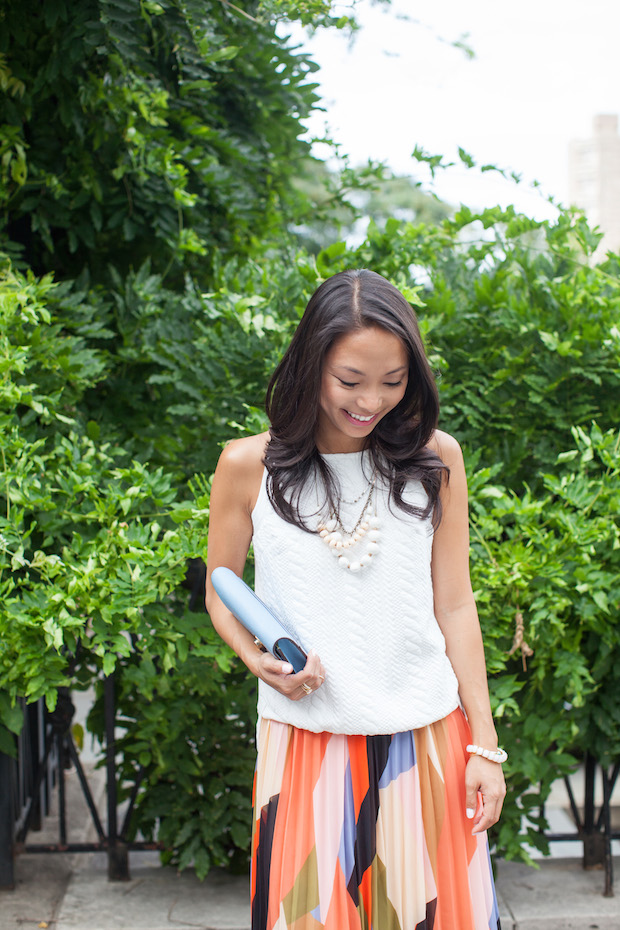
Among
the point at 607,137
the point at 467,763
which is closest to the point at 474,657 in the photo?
the point at 467,763

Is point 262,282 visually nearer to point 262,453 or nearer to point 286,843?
point 262,453

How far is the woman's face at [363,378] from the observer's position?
134 cm

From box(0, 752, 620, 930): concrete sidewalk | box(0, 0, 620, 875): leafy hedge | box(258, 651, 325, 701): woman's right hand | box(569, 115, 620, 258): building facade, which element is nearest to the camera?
box(258, 651, 325, 701): woman's right hand

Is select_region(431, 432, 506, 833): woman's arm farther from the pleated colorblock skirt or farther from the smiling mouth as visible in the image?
the smiling mouth

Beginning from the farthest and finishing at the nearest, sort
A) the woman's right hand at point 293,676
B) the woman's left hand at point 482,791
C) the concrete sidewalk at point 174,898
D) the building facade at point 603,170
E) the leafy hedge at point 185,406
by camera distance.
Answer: the building facade at point 603,170 → the concrete sidewalk at point 174,898 → the leafy hedge at point 185,406 → the woman's left hand at point 482,791 → the woman's right hand at point 293,676

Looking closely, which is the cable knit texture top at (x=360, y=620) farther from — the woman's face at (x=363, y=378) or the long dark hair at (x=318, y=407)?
the woman's face at (x=363, y=378)

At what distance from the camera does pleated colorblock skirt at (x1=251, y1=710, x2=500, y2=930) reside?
1396mm

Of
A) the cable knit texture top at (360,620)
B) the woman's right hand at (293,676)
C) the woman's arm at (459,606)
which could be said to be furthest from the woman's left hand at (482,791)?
the woman's right hand at (293,676)

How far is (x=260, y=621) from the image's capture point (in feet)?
4.37

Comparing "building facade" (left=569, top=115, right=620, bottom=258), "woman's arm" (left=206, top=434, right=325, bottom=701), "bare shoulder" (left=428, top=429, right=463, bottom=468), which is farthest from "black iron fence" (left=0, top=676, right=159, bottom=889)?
"building facade" (left=569, top=115, right=620, bottom=258)

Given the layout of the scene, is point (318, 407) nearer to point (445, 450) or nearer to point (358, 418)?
point (358, 418)

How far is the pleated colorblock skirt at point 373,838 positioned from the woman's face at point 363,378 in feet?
1.97

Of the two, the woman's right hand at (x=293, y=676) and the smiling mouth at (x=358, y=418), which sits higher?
the smiling mouth at (x=358, y=418)

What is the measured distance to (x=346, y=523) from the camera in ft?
4.69
